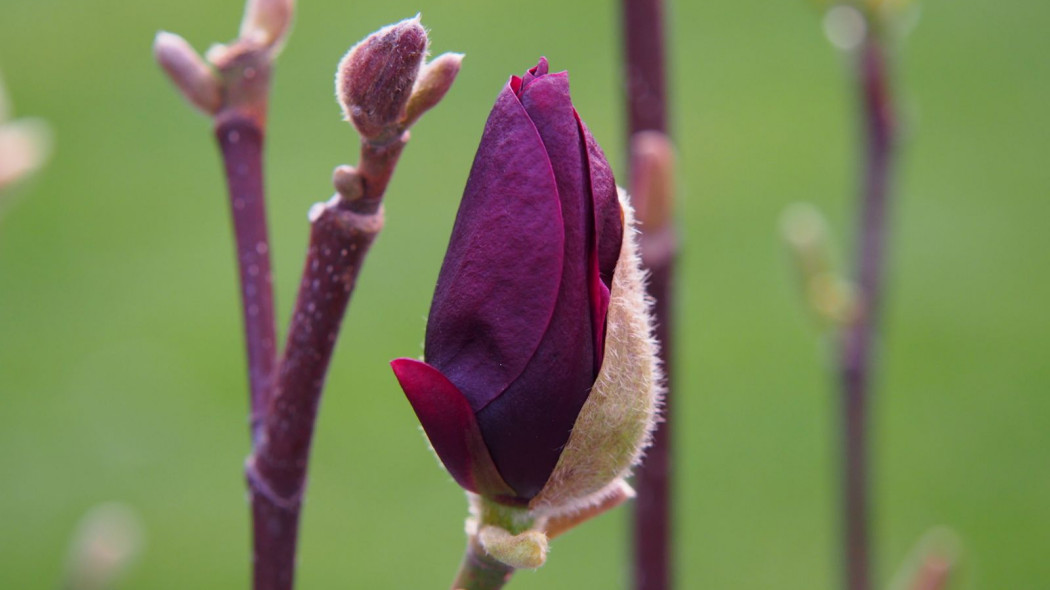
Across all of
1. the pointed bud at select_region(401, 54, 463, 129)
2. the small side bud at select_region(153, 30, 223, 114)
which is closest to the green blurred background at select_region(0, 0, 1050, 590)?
the small side bud at select_region(153, 30, 223, 114)

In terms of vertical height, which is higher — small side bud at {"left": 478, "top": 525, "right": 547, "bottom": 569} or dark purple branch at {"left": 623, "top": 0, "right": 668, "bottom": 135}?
dark purple branch at {"left": 623, "top": 0, "right": 668, "bottom": 135}

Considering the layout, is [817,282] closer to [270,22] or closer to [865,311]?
[865,311]

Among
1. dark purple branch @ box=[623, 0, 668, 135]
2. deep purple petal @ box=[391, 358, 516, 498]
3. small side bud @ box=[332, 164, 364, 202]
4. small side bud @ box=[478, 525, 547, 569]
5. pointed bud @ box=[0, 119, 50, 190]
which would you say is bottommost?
small side bud @ box=[478, 525, 547, 569]

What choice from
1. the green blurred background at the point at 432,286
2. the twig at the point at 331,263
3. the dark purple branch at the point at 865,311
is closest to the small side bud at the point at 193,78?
the twig at the point at 331,263

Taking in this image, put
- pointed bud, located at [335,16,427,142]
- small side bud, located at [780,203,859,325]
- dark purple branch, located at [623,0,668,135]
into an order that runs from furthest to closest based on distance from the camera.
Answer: small side bud, located at [780,203,859,325]
dark purple branch, located at [623,0,668,135]
pointed bud, located at [335,16,427,142]

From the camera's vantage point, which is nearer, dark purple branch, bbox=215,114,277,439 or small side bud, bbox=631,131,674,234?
dark purple branch, bbox=215,114,277,439

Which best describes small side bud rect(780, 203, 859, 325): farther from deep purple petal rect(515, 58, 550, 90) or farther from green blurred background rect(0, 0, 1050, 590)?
green blurred background rect(0, 0, 1050, 590)

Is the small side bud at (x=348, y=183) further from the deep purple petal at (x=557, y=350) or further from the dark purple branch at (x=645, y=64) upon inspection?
the dark purple branch at (x=645, y=64)

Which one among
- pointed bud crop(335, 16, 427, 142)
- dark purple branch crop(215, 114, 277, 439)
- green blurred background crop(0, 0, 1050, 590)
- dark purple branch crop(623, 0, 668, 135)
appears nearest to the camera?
pointed bud crop(335, 16, 427, 142)
